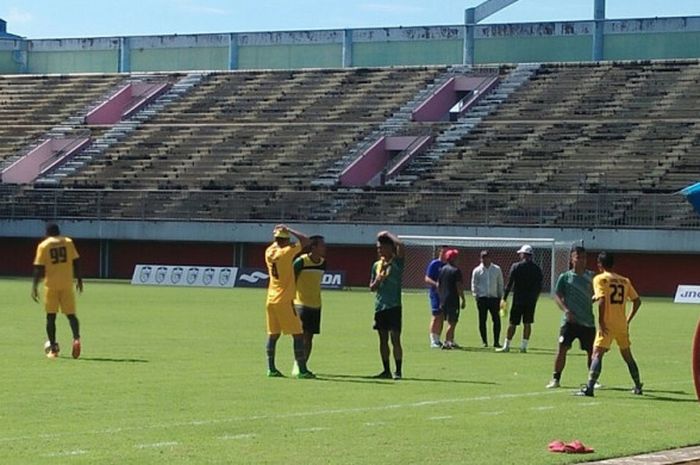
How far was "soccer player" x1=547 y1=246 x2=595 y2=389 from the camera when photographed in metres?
20.9

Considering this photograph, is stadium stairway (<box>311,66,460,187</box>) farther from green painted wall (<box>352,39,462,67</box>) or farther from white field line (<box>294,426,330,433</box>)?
white field line (<box>294,426,330,433</box>)

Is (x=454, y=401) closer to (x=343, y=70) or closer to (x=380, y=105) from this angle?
(x=380, y=105)

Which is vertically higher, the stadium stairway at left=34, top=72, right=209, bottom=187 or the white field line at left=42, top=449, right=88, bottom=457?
the stadium stairway at left=34, top=72, right=209, bottom=187

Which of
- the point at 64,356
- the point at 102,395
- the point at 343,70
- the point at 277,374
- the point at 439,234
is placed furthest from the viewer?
the point at 343,70

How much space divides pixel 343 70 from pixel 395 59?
4.32 meters

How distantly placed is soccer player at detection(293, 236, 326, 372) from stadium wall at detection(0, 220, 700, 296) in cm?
3445

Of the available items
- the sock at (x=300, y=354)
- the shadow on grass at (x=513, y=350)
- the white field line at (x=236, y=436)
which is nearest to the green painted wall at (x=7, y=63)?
the shadow on grass at (x=513, y=350)

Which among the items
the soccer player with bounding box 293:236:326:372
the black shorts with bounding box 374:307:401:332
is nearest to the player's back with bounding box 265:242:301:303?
the soccer player with bounding box 293:236:326:372

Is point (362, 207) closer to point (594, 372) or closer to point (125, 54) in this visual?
point (125, 54)

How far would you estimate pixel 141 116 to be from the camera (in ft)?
261

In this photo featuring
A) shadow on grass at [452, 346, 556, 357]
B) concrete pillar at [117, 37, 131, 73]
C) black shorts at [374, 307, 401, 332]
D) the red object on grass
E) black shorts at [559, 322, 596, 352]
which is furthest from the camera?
concrete pillar at [117, 37, 131, 73]

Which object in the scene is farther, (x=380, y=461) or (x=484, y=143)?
(x=484, y=143)

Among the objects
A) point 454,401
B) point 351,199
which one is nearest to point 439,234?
point 351,199

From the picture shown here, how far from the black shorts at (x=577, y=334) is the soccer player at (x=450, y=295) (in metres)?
7.60
